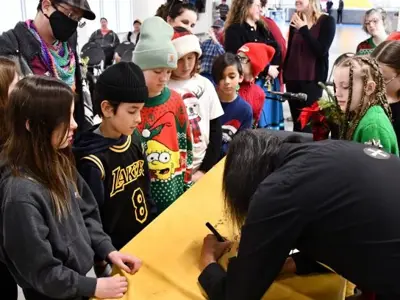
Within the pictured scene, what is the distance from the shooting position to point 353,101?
1.79 metres

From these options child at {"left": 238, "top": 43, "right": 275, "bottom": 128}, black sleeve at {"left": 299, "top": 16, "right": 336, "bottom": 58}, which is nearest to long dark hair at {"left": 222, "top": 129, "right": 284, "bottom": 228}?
child at {"left": 238, "top": 43, "right": 275, "bottom": 128}

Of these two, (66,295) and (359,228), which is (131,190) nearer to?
(66,295)

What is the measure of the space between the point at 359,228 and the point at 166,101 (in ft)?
3.56

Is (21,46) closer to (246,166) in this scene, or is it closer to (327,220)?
(246,166)

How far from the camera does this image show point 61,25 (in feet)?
6.76

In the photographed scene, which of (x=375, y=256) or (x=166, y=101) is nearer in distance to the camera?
(x=375, y=256)

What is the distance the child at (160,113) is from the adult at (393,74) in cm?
100

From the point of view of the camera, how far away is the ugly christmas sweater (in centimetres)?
181

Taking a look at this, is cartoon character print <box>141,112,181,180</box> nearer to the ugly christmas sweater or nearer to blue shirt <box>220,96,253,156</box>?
the ugly christmas sweater

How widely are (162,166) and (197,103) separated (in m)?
0.45

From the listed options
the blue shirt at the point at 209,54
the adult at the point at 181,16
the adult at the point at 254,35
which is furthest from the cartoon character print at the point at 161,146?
the adult at the point at 254,35

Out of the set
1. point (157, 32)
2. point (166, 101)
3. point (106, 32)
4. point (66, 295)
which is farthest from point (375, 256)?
point (106, 32)

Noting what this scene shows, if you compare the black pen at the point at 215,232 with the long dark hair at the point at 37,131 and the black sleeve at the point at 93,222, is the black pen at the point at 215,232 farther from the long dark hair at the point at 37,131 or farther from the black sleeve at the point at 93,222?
the long dark hair at the point at 37,131

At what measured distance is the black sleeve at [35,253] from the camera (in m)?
1.09
